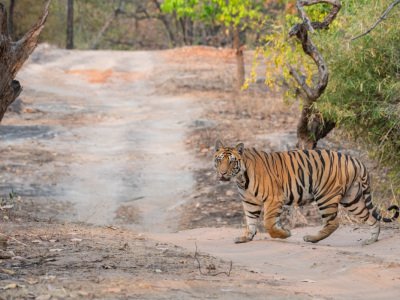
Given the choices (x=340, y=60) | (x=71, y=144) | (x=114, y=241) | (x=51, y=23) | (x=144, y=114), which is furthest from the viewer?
(x=51, y=23)

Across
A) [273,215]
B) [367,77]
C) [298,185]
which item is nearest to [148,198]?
[367,77]

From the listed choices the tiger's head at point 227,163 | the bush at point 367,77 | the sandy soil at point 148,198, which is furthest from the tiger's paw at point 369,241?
the bush at point 367,77

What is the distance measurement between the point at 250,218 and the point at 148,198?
5.68m

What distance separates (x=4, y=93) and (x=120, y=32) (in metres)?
46.8

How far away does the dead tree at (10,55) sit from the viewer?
7980mm

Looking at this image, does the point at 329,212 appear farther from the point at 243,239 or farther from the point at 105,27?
the point at 105,27

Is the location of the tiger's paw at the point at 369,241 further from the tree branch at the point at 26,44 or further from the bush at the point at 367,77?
the tree branch at the point at 26,44

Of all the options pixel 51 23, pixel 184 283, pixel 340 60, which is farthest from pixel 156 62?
pixel 184 283

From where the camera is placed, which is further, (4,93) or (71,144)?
(71,144)

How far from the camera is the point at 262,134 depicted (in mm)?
19547

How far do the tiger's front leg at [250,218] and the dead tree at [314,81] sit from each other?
2649mm

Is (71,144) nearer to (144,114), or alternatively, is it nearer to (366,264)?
(144,114)

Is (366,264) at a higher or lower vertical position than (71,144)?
higher

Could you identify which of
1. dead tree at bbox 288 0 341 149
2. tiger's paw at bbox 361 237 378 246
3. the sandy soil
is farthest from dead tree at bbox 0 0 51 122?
tiger's paw at bbox 361 237 378 246
